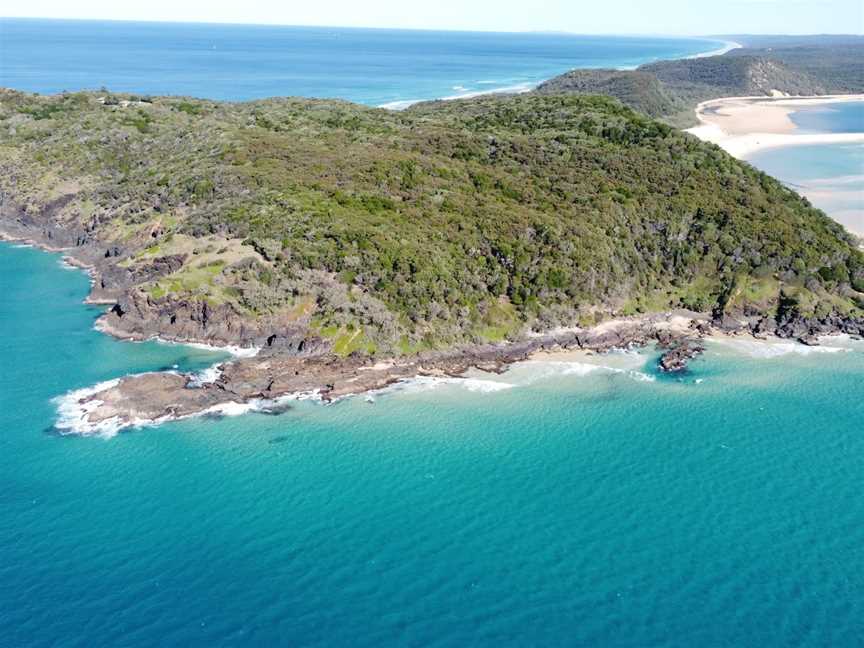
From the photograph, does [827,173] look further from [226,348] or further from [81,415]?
[81,415]

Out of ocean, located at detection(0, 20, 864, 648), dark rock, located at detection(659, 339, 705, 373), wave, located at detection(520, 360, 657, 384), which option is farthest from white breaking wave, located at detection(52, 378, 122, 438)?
dark rock, located at detection(659, 339, 705, 373)

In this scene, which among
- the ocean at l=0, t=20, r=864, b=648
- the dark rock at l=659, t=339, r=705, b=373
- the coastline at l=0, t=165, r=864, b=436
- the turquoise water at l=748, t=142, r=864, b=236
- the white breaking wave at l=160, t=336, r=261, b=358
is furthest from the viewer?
the turquoise water at l=748, t=142, r=864, b=236

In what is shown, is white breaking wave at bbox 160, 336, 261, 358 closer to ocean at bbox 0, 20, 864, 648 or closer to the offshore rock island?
the offshore rock island

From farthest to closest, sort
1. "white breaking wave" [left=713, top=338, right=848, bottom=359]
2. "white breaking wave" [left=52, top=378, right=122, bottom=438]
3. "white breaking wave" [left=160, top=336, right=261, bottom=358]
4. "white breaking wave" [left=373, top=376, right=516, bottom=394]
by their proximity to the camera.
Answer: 1. "white breaking wave" [left=713, top=338, right=848, bottom=359]
2. "white breaking wave" [left=160, top=336, right=261, bottom=358]
3. "white breaking wave" [left=373, top=376, right=516, bottom=394]
4. "white breaking wave" [left=52, top=378, right=122, bottom=438]

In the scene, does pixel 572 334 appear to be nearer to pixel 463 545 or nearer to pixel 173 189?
pixel 463 545

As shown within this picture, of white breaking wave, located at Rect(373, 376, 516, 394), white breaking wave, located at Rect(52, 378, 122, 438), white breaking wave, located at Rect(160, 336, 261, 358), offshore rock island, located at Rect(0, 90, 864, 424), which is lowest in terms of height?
white breaking wave, located at Rect(52, 378, 122, 438)

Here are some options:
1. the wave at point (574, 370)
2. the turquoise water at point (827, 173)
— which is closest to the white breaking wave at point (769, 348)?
the wave at point (574, 370)

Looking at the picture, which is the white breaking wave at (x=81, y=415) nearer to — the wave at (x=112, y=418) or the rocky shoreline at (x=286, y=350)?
the wave at (x=112, y=418)
